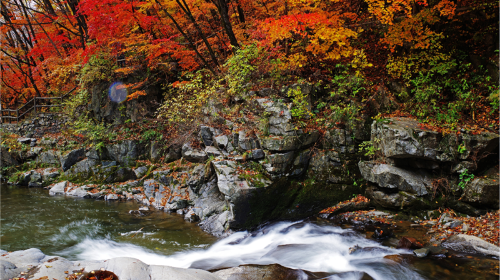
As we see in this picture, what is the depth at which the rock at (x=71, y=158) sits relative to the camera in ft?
43.8

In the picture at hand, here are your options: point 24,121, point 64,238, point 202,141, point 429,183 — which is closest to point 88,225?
point 64,238

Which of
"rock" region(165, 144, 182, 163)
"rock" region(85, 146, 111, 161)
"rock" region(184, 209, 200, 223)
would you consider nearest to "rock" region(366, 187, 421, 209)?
"rock" region(184, 209, 200, 223)

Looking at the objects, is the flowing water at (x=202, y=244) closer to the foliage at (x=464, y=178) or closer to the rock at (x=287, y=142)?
the foliage at (x=464, y=178)

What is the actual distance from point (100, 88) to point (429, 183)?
15487mm

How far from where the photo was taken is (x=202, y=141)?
10.7 metres

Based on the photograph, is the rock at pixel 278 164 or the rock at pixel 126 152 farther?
the rock at pixel 126 152

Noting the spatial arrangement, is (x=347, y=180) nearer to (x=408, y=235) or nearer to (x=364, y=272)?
(x=408, y=235)

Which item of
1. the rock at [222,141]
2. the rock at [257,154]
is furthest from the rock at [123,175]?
the rock at [257,154]

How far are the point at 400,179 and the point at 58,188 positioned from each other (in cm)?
1458

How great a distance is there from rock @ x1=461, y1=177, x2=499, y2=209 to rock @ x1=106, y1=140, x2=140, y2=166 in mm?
13064

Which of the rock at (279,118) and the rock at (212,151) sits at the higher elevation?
the rock at (279,118)

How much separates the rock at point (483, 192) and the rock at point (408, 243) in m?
2.18

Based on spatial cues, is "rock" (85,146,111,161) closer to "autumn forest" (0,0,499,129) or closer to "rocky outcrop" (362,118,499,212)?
"autumn forest" (0,0,499,129)

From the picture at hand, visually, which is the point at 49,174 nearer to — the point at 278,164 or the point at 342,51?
the point at 278,164
